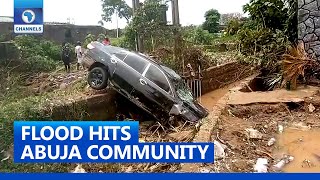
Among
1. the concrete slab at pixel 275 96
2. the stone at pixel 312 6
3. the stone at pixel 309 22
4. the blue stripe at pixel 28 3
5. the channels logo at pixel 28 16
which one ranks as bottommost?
the concrete slab at pixel 275 96

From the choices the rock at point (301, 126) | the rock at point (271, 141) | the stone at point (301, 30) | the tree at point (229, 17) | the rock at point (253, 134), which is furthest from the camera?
the tree at point (229, 17)

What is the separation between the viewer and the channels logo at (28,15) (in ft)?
10.9

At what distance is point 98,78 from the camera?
209 inches

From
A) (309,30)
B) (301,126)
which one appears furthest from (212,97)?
(301,126)

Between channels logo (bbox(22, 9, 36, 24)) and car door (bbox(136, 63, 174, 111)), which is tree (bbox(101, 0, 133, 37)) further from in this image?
channels logo (bbox(22, 9, 36, 24))

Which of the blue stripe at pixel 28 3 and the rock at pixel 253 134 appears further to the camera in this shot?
the rock at pixel 253 134

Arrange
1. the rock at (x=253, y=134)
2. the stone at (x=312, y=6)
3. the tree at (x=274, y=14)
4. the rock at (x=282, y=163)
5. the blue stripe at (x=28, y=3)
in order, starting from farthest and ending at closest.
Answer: the tree at (x=274, y=14) < the stone at (x=312, y=6) < the rock at (x=253, y=134) < the rock at (x=282, y=163) < the blue stripe at (x=28, y=3)

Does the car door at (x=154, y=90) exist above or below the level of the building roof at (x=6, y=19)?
below

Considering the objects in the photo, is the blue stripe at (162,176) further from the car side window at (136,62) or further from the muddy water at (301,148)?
the car side window at (136,62)

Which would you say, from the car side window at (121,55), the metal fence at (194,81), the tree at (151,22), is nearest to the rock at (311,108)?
the metal fence at (194,81)

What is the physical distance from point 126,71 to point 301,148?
7.49 ft

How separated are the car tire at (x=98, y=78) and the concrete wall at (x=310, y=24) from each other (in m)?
3.19

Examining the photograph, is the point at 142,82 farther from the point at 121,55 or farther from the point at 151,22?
the point at 151,22

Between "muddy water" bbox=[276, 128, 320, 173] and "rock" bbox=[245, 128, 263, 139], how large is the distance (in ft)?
0.67
